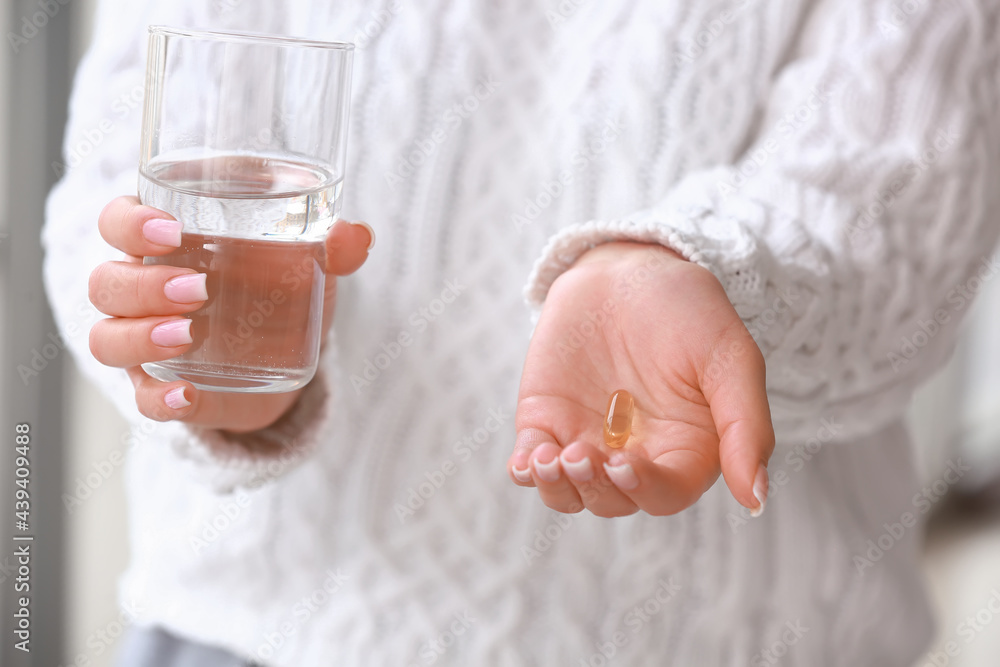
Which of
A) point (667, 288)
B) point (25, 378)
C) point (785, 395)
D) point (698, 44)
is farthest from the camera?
point (25, 378)

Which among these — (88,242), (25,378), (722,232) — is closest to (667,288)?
(722,232)

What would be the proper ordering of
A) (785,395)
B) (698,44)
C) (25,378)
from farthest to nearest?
(25,378) < (698,44) < (785,395)

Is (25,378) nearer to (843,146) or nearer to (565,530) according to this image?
(565,530)

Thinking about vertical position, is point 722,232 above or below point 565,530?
above

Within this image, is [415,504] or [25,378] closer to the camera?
[415,504]
